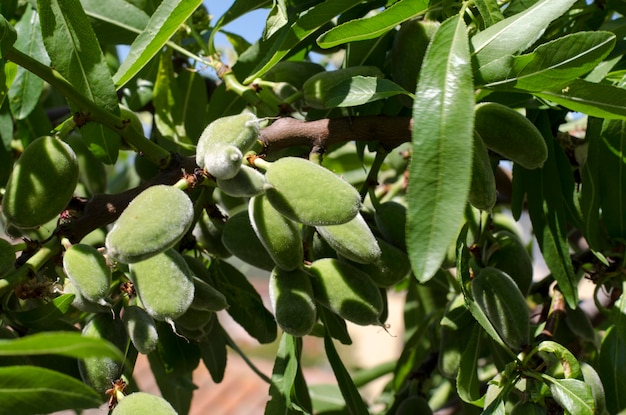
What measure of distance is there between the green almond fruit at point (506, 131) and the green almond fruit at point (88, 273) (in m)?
0.44

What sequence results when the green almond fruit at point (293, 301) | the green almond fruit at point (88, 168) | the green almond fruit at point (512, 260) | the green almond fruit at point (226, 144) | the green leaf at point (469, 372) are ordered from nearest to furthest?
the green almond fruit at point (226, 144)
the green almond fruit at point (293, 301)
the green leaf at point (469, 372)
the green almond fruit at point (512, 260)
the green almond fruit at point (88, 168)

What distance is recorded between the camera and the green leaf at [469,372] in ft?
3.36

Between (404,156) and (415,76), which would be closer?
(415,76)

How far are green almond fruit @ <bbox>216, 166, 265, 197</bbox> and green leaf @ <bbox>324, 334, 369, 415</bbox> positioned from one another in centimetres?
33

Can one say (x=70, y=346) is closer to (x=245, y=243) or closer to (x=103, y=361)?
(x=103, y=361)

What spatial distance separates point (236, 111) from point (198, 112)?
0.14 meters

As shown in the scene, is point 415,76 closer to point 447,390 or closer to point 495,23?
point 495,23

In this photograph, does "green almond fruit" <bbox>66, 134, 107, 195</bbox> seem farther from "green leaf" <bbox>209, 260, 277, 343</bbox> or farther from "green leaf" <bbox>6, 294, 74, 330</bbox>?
"green leaf" <bbox>6, 294, 74, 330</bbox>

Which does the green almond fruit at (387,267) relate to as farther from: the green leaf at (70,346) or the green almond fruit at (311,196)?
the green leaf at (70,346)

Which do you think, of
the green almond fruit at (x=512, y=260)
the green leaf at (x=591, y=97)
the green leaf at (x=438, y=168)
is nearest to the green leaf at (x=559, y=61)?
the green leaf at (x=591, y=97)

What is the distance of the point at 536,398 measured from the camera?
968 millimetres

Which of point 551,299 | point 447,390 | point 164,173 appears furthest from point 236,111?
point 447,390

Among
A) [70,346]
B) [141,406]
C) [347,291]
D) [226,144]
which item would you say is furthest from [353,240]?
[70,346]

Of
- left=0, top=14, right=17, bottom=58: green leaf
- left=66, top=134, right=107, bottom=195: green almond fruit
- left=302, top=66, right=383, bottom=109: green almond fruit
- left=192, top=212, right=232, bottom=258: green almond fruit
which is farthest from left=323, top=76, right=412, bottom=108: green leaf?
left=66, top=134, right=107, bottom=195: green almond fruit
